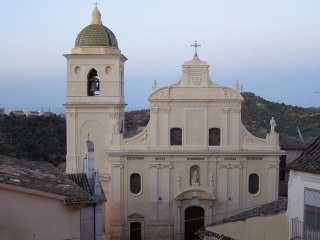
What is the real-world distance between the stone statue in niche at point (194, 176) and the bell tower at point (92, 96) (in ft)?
13.1

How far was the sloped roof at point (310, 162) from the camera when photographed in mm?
12341

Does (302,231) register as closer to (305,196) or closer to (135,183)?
(305,196)

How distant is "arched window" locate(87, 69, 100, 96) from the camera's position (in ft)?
106

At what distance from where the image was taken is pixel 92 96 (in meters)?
32.0

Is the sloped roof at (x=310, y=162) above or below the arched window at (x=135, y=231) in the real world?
above

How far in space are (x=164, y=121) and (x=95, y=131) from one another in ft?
11.0

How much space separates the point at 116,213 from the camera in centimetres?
3162

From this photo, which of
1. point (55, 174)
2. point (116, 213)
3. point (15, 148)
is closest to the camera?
point (55, 174)

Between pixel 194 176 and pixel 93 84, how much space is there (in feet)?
21.7

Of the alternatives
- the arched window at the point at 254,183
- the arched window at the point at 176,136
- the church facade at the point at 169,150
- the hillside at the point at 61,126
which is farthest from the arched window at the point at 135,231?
the hillside at the point at 61,126

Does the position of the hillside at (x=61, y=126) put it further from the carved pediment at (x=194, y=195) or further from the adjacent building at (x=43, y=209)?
the adjacent building at (x=43, y=209)

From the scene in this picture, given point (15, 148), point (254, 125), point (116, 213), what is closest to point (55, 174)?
point (116, 213)

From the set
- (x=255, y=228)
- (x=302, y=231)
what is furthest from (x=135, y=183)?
(x=302, y=231)

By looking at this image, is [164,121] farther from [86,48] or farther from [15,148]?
[15,148]
